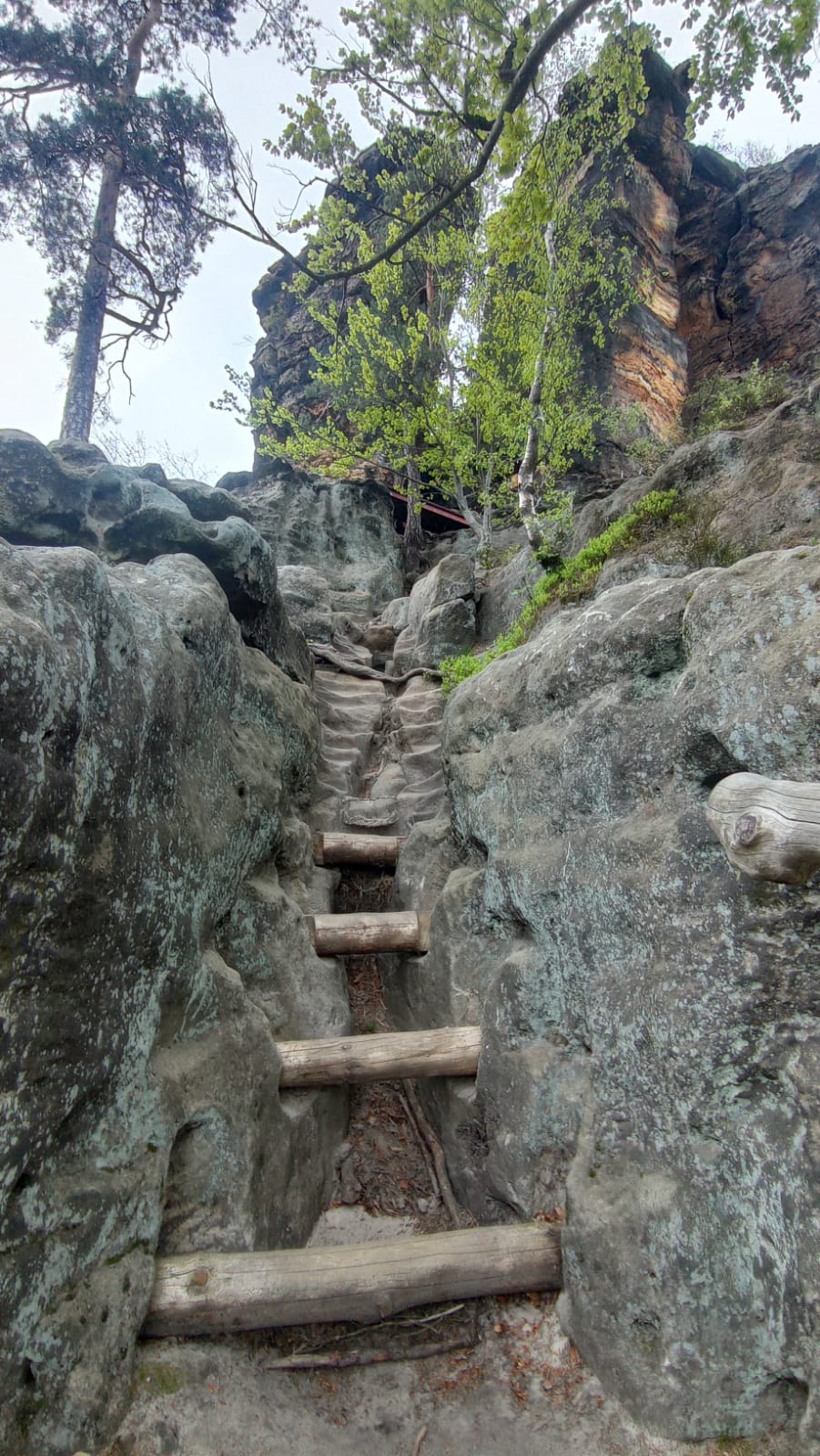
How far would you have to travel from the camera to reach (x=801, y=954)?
A: 133 inches

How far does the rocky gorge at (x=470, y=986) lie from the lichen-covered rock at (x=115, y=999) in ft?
0.07

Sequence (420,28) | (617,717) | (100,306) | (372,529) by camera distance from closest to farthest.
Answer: (617,717)
(420,28)
(100,306)
(372,529)

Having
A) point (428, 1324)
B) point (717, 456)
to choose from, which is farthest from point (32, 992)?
Answer: point (717, 456)

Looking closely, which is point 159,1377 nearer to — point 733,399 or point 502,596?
point 502,596

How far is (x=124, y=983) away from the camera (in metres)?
3.97

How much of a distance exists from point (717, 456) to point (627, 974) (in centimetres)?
561

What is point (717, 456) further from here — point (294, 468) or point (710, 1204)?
point (294, 468)

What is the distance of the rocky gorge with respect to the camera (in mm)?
3311

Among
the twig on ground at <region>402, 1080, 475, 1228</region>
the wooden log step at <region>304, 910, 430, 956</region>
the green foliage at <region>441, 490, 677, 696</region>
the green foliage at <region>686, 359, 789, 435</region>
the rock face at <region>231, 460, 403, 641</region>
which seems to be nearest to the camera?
the twig on ground at <region>402, 1080, 475, 1228</region>

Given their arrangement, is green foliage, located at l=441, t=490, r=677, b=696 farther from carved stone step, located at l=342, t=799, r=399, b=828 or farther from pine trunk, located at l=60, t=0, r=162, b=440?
pine trunk, located at l=60, t=0, r=162, b=440

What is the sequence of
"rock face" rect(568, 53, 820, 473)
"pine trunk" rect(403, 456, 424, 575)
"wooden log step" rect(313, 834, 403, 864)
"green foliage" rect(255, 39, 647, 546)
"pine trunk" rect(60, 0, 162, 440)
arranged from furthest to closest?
"rock face" rect(568, 53, 820, 473) → "pine trunk" rect(403, 456, 424, 575) → "green foliage" rect(255, 39, 647, 546) → "pine trunk" rect(60, 0, 162, 440) → "wooden log step" rect(313, 834, 403, 864)

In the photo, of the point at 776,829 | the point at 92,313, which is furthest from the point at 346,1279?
the point at 92,313

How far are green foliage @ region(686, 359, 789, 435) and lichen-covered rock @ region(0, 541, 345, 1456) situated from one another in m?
7.28

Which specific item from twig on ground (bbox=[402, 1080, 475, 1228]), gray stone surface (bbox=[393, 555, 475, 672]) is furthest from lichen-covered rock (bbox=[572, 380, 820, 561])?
twig on ground (bbox=[402, 1080, 475, 1228])
